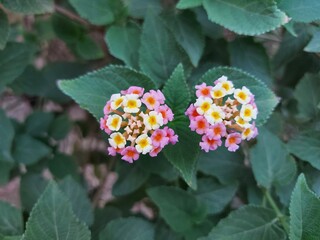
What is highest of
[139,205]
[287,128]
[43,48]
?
[287,128]

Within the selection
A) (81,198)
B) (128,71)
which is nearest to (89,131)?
(81,198)

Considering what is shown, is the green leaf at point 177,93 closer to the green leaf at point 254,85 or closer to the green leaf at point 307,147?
the green leaf at point 254,85

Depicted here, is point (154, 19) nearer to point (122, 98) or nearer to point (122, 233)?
point (122, 98)

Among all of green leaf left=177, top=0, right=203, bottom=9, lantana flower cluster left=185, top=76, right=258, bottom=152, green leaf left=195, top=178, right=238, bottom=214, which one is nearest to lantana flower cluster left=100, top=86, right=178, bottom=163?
lantana flower cluster left=185, top=76, right=258, bottom=152

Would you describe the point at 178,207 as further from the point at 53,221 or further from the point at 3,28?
the point at 3,28

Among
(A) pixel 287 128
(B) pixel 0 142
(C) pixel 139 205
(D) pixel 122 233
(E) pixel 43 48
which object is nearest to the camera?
(D) pixel 122 233

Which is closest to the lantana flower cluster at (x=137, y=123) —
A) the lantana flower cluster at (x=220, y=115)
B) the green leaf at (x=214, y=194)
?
the lantana flower cluster at (x=220, y=115)
